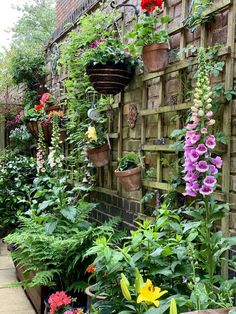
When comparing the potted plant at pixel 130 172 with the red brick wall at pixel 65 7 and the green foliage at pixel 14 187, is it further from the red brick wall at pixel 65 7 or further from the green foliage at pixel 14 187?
the red brick wall at pixel 65 7

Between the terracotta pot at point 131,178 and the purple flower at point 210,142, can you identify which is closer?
the purple flower at point 210,142

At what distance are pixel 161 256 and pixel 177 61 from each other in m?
1.26

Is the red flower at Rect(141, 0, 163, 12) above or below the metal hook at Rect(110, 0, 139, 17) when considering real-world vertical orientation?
below

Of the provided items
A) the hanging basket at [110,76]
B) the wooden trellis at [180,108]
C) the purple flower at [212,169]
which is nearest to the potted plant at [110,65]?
the hanging basket at [110,76]

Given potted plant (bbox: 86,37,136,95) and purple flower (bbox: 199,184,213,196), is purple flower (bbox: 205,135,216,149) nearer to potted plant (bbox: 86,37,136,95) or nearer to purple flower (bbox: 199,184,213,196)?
purple flower (bbox: 199,184,213,196)

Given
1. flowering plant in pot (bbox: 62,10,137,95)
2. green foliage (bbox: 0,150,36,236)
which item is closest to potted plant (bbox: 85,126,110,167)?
flowering plant in pot (bbox: 62,10,137,95)

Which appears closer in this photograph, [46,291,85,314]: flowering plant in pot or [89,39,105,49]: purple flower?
[46,291,85,314]: flowering plant in pot

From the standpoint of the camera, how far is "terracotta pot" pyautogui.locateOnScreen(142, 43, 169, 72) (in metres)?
2.65

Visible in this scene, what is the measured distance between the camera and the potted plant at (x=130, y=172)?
297 centimetres

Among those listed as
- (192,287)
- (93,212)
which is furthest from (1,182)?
(192,287)

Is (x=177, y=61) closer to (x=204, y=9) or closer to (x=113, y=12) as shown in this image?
(x=204, y=9)

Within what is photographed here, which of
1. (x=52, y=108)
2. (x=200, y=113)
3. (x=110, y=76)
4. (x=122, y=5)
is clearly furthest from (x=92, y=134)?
(x=200, y=113)

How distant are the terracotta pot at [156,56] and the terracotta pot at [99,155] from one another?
1.09 metres

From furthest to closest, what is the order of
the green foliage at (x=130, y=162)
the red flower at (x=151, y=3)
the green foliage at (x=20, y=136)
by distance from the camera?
the green foliage at (x=20, y=136) < the green foliage at (x=130, y=162) < the red flower at (x=151, y=3)
